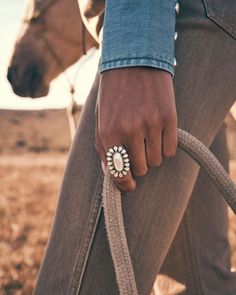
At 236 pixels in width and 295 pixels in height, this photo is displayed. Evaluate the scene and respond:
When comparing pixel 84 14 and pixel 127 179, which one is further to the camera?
pixel 84 14

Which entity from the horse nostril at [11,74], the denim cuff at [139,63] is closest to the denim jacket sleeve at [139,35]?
the denim cuff at [139,63]

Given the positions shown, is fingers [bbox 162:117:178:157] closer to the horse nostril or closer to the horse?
the horse

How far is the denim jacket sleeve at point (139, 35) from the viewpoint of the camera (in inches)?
26.5

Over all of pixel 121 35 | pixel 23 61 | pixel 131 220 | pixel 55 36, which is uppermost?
pixel 121 35

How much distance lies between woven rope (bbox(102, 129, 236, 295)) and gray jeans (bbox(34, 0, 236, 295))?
0.13 feet

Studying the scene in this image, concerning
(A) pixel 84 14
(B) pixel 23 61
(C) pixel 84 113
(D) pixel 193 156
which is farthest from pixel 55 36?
(D) pixel 193 156

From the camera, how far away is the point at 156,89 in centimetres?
67

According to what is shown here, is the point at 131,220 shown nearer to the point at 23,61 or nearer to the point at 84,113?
the point at 84,113

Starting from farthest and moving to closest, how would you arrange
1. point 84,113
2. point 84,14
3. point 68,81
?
point 68,81
point 84,14
point 84,113

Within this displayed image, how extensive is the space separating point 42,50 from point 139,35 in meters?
1.28

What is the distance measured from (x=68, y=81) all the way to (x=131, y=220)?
109 cm

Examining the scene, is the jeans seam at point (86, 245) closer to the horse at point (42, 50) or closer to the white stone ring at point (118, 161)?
the white stone ring at point (118, 161)

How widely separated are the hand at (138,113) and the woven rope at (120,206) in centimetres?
4

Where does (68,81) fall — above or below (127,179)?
below
